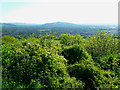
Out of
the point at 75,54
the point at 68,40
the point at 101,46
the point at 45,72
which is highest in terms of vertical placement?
the point at 68,40

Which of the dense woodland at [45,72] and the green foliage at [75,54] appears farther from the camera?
the green foliage at [75,54]

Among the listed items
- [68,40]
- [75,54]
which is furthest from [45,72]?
[68,40]

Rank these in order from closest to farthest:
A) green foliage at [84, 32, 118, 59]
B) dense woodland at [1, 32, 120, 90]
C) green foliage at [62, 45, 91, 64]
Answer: dense woodland at [1, 32, 120, 90]
green foliage at [62, 45, 91, 64]
green foliage at [84, 32, 118, 59]

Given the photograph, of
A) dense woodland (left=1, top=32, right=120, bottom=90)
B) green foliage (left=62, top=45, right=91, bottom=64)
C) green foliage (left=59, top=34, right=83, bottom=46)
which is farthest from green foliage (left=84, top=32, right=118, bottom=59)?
dense woodland (left=1, top=32, right=120, bottom=90)

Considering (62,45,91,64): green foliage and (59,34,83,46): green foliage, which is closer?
(62,45,91,64): green foliage

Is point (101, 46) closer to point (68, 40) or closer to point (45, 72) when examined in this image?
point (68, 40)

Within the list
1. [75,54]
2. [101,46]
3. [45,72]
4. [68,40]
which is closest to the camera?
[45,72]

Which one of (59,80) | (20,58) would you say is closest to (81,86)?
(59,80)

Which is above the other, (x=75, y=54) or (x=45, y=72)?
(x=75, y=54)

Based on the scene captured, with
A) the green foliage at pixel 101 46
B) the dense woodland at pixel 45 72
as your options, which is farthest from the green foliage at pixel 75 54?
the green foliage at pixel 101 46

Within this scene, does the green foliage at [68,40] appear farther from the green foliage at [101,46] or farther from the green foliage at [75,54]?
the green foliage at [75,54]

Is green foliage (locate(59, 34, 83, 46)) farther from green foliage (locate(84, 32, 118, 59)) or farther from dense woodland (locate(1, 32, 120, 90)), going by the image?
dense woodland (locate(1, 32, 120, 90))

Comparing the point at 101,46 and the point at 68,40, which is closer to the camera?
the point at 101,46
